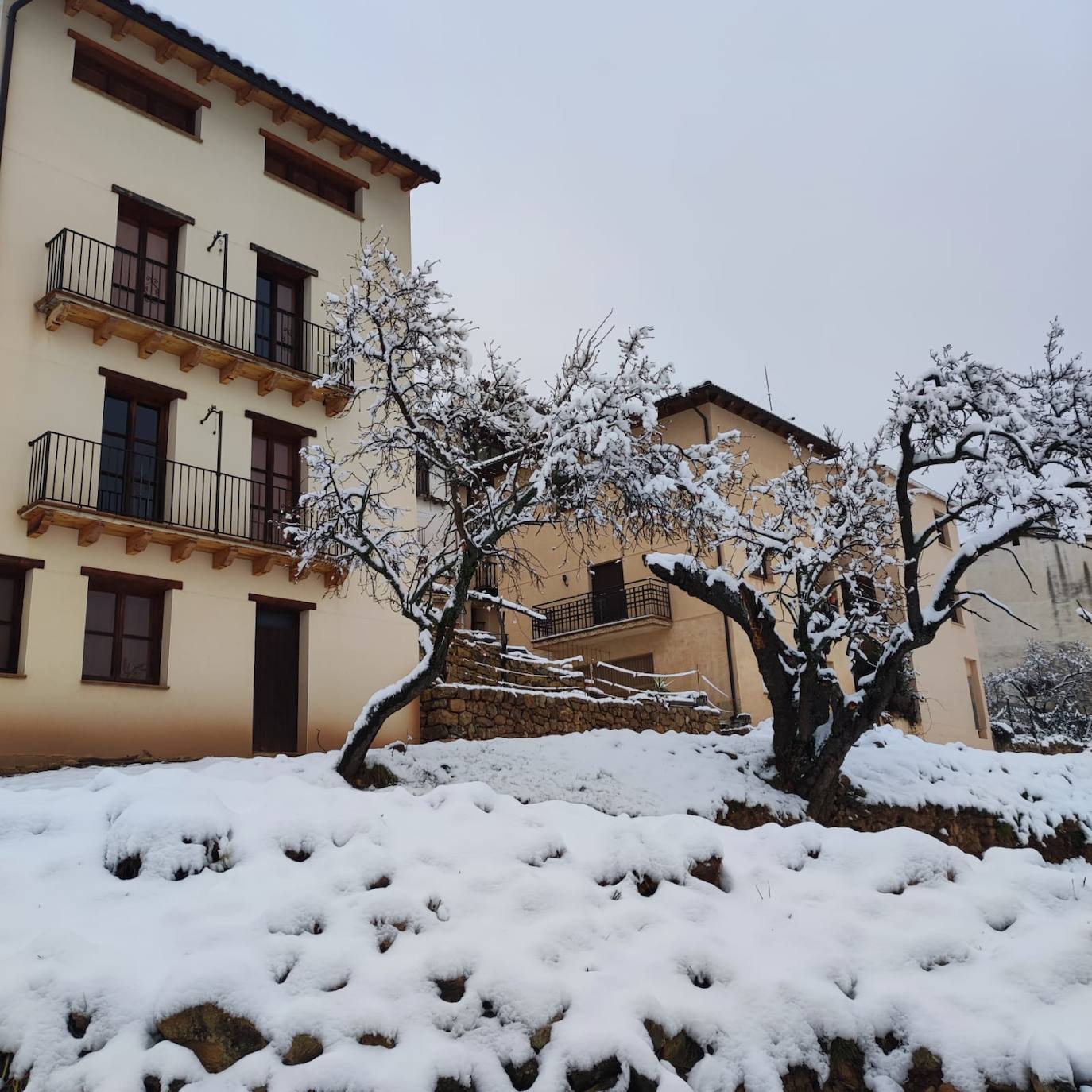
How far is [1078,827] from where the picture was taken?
14.8m

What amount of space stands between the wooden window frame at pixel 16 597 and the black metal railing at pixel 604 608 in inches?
541

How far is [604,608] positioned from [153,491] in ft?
44.5

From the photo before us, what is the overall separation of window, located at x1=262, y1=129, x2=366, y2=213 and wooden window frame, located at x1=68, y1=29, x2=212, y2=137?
1.27m

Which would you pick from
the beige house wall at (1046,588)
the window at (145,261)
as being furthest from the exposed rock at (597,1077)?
the beige house wall at (1046,588)

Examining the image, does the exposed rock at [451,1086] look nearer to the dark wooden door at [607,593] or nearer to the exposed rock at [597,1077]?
the exposed rock at [597,1077]

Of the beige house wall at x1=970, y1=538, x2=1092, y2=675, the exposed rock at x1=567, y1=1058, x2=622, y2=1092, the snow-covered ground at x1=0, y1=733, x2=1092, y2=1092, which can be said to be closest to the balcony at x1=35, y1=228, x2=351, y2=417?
the snow-covered ground at x1=0, y1=733, x2=1092, y2=1092

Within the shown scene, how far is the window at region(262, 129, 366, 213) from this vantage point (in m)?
17.2

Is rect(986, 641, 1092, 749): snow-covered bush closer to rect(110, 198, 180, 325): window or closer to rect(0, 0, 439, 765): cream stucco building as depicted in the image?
rect(0, 0, 439, 765): cream stucco building

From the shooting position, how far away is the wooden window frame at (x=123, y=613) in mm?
13281

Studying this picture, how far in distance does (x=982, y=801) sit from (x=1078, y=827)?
1.80 metres

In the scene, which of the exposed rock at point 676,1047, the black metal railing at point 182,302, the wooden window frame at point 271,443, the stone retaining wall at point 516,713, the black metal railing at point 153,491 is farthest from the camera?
the wooden window frame at point 271,443

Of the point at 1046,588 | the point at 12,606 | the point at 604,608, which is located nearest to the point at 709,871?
the point at 12,606

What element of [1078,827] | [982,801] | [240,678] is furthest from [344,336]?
[1078,827]

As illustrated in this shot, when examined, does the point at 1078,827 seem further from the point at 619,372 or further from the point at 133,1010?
the point at 133,1010
